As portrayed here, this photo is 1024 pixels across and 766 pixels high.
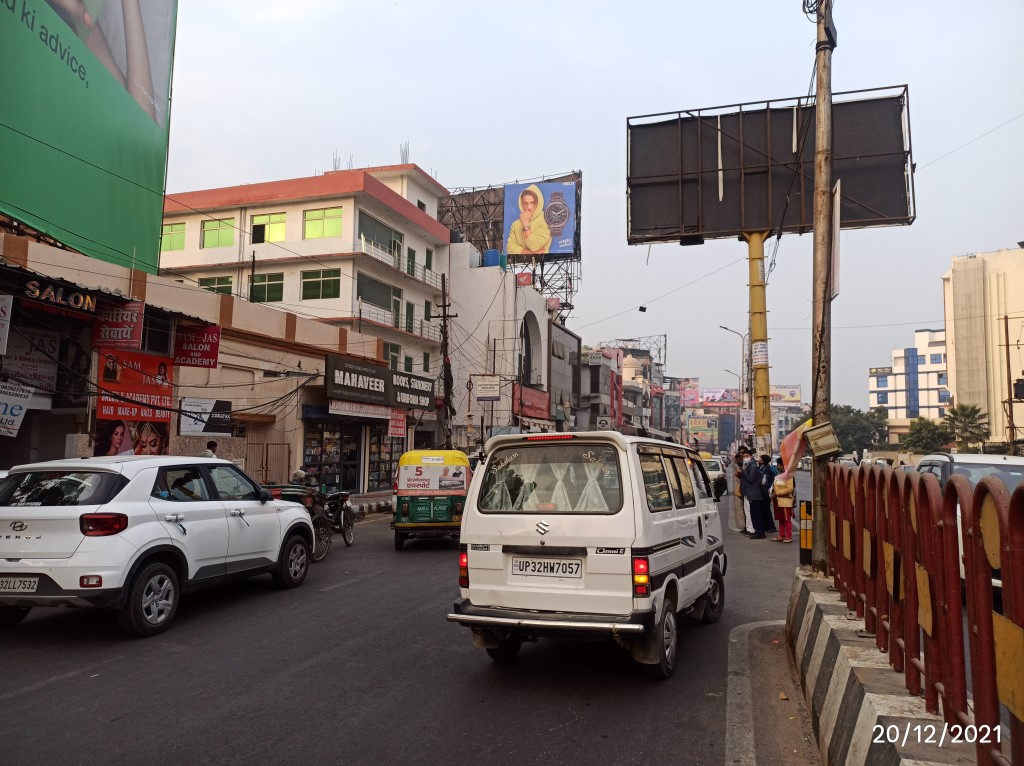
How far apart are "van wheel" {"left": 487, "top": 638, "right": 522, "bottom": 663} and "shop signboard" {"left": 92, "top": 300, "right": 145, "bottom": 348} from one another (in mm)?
11681

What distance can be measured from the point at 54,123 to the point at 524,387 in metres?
33.2

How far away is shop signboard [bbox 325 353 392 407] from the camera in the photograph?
A: 77.5 feet

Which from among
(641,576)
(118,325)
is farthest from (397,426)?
(641,576)

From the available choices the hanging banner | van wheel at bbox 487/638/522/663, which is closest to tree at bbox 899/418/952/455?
the hanging banner

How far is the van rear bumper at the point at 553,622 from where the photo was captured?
16.4 ft

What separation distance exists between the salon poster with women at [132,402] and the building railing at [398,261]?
17.3 metres

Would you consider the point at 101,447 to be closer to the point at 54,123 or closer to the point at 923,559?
the point at 54,123

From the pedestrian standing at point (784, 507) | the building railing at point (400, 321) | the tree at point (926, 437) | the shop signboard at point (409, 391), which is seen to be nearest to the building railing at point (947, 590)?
the pedestrian standing at point (784, 507)

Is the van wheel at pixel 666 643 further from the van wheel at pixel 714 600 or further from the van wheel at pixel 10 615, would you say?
the van wheel at pixel 10 615

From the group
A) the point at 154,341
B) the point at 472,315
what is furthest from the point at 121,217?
the point at 472,315

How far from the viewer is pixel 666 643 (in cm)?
555

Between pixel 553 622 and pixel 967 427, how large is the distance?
67568 millimetres

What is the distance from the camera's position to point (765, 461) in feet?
54.2
